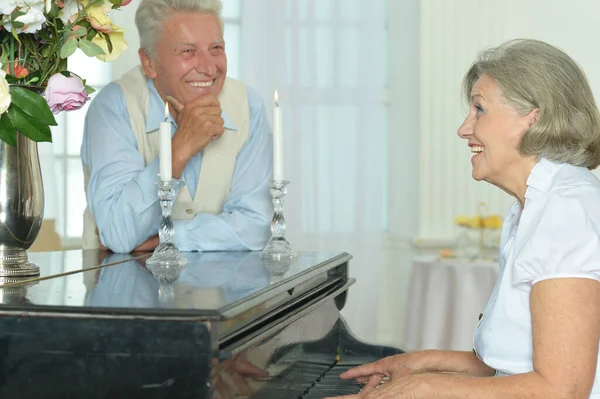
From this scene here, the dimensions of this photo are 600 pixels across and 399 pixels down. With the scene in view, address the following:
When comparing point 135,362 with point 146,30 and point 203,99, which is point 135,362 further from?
point 146,30

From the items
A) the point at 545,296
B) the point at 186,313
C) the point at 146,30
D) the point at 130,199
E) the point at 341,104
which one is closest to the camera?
the point at 186,313

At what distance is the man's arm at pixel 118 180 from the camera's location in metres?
2.71

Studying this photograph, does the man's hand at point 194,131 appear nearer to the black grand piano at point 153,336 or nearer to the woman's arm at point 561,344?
the black grand piano at point 153,336

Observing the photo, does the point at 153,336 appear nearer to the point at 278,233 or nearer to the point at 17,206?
the point at 17,206

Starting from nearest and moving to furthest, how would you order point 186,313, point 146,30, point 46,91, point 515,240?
point 186,313
point 515,240
point 46,91
point 146,30

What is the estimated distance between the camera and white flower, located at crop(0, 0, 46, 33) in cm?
183

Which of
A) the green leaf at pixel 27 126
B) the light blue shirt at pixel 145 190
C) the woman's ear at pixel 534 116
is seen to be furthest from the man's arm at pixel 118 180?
the woman's ear at pixel 534 116

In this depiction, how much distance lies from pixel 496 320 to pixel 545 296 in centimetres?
19

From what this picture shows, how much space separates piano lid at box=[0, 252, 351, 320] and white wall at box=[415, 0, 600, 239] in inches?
160

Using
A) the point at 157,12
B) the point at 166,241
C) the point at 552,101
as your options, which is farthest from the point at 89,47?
the point at 157,12

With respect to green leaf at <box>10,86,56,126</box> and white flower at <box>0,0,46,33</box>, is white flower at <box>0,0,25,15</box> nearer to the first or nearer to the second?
white flower at <box>0,0,46,33</box>

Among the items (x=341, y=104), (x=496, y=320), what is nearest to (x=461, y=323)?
(x=341, y=104)

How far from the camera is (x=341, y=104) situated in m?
6.32

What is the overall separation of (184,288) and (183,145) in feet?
3.89
